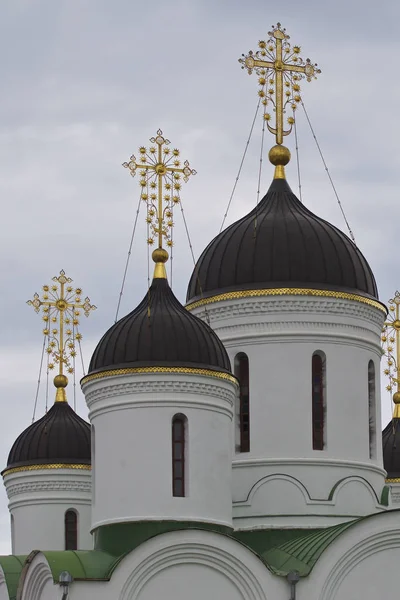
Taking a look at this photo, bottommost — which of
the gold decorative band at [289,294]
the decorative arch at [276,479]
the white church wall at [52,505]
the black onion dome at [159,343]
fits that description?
the decorative arch at [276,479]

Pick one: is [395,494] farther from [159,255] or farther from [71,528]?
[159,255]

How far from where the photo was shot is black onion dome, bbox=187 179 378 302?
2759 cm

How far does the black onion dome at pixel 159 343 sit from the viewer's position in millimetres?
25141

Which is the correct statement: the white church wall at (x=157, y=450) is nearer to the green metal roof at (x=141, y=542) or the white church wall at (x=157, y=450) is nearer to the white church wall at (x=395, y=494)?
the green metal roof at (x=141, y=542)

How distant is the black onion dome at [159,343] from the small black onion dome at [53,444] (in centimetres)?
718

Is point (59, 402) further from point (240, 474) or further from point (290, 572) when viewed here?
point (290, 572)

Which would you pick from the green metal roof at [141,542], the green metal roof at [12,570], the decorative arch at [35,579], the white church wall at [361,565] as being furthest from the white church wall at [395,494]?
the decorative arch at [35,579]

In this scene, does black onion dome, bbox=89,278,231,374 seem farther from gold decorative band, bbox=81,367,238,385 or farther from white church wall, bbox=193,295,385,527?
white church wall, bbox=193,295,385,527

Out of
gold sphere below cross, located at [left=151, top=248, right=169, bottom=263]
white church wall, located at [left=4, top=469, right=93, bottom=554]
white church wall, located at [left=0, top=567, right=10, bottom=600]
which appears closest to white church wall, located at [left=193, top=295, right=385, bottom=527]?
gold sphere below cross, located at [left=151, top=248, right=169, bottom=263]

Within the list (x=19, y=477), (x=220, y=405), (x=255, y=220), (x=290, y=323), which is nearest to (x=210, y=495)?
(x=220, y=405)

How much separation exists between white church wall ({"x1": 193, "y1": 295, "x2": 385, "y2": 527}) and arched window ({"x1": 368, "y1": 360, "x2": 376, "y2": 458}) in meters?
0.07

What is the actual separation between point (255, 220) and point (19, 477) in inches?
317

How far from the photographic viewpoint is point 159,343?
25203 mm

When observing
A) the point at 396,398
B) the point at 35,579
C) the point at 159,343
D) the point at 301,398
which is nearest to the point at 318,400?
the point at 301,398
